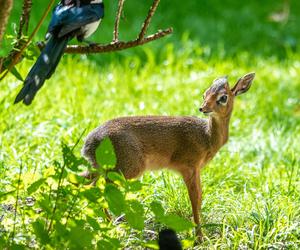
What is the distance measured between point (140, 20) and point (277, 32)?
1.98m

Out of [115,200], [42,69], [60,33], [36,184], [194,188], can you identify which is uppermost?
[60,33]

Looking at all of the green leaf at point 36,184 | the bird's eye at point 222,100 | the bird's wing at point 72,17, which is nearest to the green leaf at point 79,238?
the green leaf at point 36,184

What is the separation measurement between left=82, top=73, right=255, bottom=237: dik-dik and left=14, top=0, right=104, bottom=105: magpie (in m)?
0.76

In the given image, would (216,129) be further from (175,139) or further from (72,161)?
(72,161)

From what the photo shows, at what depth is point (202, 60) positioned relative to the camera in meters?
9.55

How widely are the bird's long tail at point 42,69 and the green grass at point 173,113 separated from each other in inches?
14.3

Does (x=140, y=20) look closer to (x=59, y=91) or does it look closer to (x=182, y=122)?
(x=59, y=91)

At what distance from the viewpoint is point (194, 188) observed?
202 inches

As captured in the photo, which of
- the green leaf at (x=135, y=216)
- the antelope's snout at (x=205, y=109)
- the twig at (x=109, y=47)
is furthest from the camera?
the antelope's snout at (x=205, y=109)

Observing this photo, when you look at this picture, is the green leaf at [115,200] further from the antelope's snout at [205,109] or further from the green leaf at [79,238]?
the antelope's snout at [205,109]

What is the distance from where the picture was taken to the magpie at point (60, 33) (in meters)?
3.79

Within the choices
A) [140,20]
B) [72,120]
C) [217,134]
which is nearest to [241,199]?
[217,134]

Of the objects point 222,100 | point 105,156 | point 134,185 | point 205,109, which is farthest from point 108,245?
point 222,100

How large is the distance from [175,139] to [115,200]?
1.67 m
